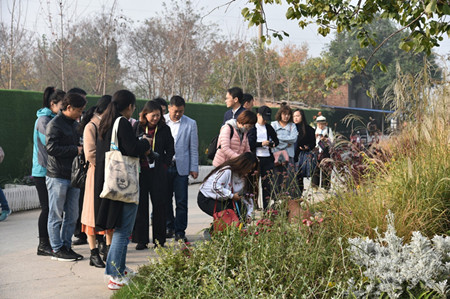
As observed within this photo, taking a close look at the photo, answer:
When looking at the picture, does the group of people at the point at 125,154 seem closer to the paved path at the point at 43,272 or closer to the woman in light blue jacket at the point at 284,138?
the paved path at the point at 43,272

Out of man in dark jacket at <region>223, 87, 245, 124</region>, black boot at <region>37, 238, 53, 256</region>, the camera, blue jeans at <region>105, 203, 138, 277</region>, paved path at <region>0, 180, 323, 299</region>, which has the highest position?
man in dark jacket at <region>223, 87, 245, 124</region>

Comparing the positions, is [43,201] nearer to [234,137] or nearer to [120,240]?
[120,240]

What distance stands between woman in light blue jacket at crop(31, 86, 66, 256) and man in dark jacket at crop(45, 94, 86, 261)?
0.22 metres

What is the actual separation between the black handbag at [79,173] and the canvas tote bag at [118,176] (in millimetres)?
1010

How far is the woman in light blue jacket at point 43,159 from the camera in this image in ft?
22.9

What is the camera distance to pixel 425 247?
4.51 metres

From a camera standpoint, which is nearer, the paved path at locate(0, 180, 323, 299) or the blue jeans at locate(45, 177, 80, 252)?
the paved path at locate(0, 180, 323, 299)

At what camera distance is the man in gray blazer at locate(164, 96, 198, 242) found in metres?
7.92

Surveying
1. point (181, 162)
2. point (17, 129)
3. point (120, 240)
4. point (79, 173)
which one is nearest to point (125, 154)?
point (120, 240)

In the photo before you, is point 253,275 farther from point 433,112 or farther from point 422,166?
point 433,112

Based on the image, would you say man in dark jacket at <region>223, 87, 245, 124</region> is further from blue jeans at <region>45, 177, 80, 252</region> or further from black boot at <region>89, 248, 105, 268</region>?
black boot at <region>89, 248, 105, 268</region>

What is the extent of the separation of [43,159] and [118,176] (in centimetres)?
196

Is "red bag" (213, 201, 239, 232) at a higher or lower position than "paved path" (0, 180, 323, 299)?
higher

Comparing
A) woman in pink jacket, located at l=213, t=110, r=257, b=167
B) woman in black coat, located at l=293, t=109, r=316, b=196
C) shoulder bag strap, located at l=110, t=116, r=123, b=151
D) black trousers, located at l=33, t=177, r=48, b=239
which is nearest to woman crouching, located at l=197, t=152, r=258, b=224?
woman in pink jacket, located at l=213, t=110, r=257, b=167
